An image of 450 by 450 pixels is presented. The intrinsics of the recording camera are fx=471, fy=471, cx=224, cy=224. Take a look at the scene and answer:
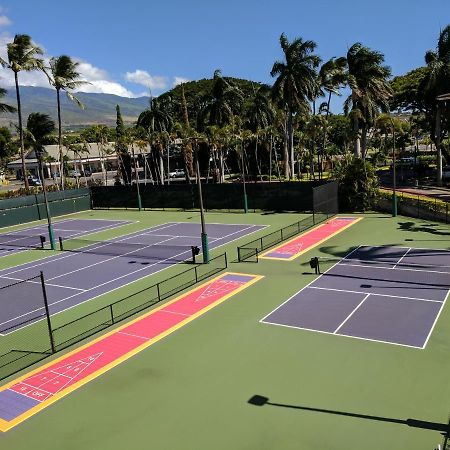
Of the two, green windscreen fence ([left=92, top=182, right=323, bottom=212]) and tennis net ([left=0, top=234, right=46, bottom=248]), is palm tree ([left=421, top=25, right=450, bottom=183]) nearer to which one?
green windscreen fence ([left=92, top=182, right=323, bottom=212])

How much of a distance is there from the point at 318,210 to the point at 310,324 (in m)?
27.3

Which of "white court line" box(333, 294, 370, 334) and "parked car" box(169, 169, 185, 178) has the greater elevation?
"parked car" box(169, 169, 185, 178)

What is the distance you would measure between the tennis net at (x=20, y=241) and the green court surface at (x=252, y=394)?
2742cm

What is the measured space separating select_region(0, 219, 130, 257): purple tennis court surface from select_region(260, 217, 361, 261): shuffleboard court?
2198 centimetres

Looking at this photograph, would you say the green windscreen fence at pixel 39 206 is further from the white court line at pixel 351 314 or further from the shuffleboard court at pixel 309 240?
the white court line at pixel 351 314

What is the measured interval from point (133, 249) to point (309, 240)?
1437 centimetres

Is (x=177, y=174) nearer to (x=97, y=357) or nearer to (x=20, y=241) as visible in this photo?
(x=20, y=241)

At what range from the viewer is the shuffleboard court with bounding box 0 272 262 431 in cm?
1638

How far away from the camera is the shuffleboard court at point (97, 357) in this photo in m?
16.4

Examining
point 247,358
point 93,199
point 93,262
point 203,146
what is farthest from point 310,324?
point 203,146

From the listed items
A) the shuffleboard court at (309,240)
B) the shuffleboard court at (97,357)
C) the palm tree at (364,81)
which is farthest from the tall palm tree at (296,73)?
the shuffleboard court at (97,357)

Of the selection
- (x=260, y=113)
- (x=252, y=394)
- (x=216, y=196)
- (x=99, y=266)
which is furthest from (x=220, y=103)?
(x=252, y=394)

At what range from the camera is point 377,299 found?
23.3m

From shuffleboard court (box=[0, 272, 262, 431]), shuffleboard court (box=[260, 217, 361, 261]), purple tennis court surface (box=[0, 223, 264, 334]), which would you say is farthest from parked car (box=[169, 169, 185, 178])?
shuffleboard court (box=[0, 272, 262, 431])
